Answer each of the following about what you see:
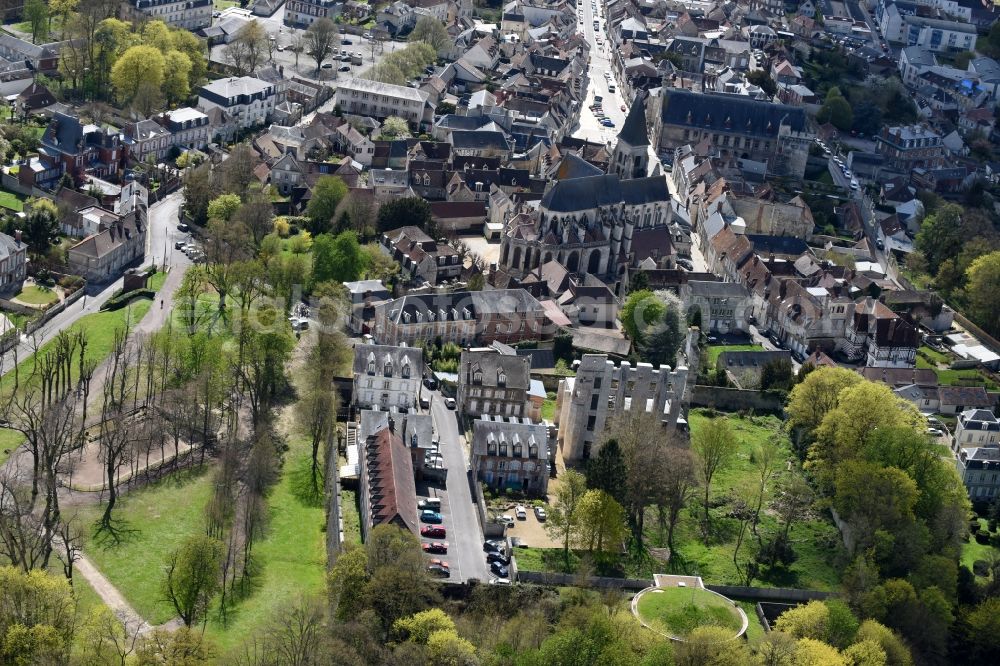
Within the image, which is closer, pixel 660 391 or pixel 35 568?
pixel 35 568

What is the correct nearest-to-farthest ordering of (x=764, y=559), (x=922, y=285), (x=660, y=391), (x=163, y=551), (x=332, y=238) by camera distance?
1. (x=163, y=551)
2. (x=764, y=559)
3. (x=660, y=391)
4. (x=332, y=238)
5. (x=922, y=285)

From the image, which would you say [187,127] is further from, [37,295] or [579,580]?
[579,580]

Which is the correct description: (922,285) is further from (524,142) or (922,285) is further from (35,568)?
(35,568)

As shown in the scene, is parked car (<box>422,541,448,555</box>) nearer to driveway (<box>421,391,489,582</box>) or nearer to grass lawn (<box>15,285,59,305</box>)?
driveway (<box>421,391,489,582</box>)

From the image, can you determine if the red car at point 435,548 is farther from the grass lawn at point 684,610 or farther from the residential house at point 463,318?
the residential house at point 463,318

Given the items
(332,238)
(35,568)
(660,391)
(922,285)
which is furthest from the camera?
(922,285)

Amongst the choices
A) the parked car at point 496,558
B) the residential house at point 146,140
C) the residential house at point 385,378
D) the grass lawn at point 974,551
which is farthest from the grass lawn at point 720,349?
the residential house at point 146,140

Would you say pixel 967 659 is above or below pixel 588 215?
below

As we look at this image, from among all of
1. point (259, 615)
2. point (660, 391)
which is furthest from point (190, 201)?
point (259, 615)
